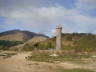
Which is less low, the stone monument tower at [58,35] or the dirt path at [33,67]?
the stone monument tower at [58,35]

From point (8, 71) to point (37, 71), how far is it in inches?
117

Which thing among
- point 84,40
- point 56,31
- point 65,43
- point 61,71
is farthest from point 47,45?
point 61,71

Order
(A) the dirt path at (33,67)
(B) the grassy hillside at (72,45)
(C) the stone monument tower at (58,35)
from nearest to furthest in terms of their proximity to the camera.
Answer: (A) the dirt path at (33,67) → (C) the stone monument tower at (58,35) → (B) the grassy hillside at (72,45)

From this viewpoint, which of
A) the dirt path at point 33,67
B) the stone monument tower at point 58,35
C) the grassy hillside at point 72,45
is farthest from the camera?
the grassy hillside at point 72,45

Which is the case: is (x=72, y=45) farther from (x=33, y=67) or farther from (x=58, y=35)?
(x=33, y=67)

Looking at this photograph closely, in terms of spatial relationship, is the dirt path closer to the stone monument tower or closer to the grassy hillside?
the stone monument tower

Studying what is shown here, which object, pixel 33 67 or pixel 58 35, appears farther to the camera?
pixel 58 35

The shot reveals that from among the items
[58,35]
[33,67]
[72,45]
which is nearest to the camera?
[33,67]

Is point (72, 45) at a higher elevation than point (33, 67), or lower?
higher

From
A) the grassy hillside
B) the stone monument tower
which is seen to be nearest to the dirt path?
the stone monument tower

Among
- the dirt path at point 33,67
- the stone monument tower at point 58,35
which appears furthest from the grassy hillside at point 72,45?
the dirt path at point 33,67

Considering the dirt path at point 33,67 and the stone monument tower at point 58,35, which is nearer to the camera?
the dirt path at point 33,67

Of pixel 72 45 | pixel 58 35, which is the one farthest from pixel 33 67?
pixel 72 45

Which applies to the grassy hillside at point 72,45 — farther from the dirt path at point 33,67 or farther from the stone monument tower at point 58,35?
the dirt path at point 33,67
